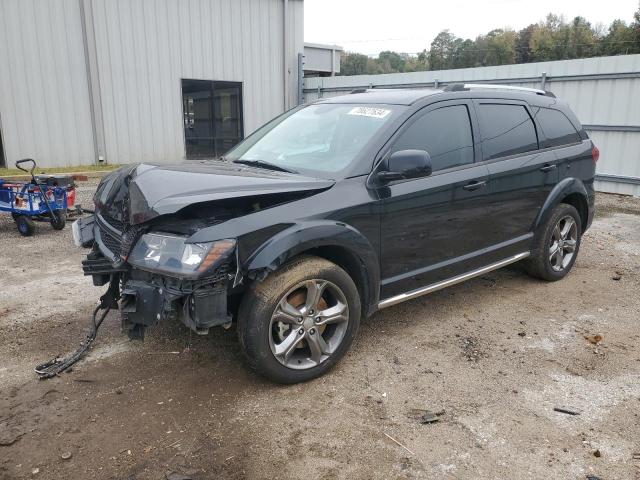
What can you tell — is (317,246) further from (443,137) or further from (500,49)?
(500,49)

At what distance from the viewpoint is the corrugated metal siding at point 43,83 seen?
11375 mm

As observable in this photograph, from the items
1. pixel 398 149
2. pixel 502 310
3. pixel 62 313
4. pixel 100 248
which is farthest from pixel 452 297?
pixel 62 313

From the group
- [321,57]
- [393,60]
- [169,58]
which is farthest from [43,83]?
[393,60]

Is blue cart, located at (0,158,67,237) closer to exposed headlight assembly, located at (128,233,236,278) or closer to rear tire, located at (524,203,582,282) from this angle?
exposed headlight assembly, located at (128,233,236,278)

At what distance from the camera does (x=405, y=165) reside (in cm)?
346

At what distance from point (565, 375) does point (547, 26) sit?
313 feet

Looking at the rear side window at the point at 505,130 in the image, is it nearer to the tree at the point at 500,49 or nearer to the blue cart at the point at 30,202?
the blue cart at the point at 30,202

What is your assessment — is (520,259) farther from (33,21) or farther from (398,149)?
(33,21)

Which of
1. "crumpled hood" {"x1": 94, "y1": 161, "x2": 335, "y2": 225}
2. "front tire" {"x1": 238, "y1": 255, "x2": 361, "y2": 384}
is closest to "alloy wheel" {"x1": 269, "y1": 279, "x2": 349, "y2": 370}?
"front tire" {"x1": 238, "y1": 255, "x2": 361, "y2": 384}

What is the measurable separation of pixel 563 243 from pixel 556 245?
0.13m

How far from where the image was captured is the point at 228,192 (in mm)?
2992

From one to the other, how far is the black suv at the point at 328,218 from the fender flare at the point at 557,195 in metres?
0.02

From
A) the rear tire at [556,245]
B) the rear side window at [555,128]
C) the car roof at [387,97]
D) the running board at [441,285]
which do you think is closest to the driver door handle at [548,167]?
the rear side window at [555,128]

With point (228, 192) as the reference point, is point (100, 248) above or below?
below
